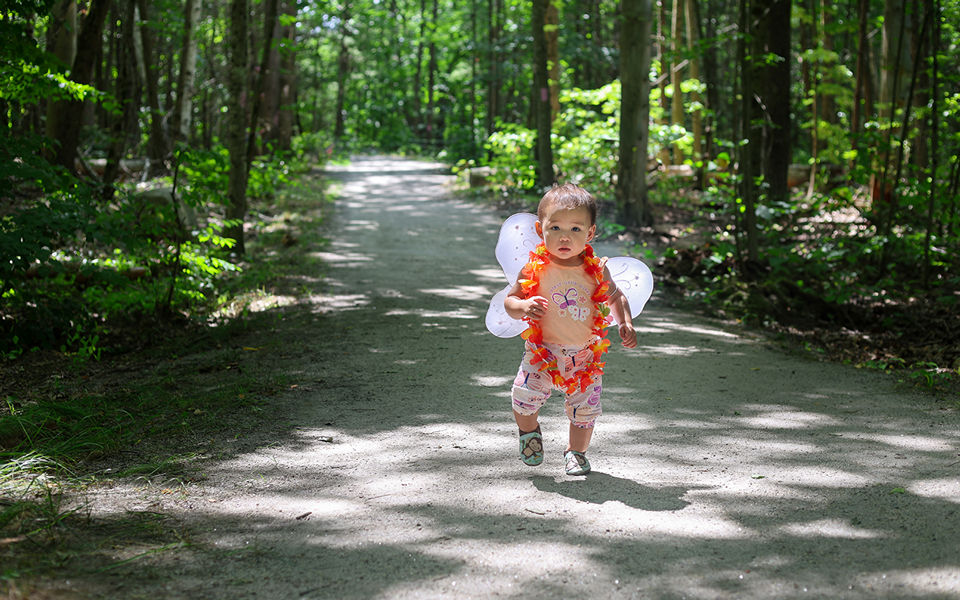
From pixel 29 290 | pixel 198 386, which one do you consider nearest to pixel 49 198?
pixel 29 290

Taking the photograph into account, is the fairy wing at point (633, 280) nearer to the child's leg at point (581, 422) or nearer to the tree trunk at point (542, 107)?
the child's leg at point (581, 422)

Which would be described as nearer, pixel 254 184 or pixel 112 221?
pixel 112 221

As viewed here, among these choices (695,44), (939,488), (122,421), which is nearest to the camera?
(939,488)

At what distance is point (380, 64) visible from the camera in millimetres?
42531

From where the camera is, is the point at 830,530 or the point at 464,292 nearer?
the point at 830,530

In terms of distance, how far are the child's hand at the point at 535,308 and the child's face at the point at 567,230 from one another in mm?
244

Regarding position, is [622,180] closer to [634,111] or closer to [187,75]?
[634,111]

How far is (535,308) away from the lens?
3.33m

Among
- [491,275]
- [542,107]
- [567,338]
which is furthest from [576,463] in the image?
[542,107]

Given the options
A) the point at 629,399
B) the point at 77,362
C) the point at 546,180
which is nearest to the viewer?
the point at 629,399

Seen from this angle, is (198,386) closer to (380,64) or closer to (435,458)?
(435,458)

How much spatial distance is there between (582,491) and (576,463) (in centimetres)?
22

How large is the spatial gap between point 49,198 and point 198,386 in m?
2.23

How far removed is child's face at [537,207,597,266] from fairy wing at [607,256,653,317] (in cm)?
33
